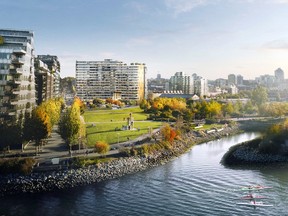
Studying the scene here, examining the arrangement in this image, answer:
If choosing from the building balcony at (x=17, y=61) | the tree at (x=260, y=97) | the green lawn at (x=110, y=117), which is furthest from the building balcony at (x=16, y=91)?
the tree at (x=260, y=97)

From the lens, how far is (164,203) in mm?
49219

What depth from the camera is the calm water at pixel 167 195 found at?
153 ft

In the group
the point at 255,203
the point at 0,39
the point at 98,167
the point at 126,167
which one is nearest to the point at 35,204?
the point at 98,167

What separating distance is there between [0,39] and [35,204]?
4617cm

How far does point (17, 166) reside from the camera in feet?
197

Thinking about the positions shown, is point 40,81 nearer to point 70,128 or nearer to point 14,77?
point 14,77

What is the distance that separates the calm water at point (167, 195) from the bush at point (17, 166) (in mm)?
7225

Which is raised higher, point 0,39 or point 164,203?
point 0,39

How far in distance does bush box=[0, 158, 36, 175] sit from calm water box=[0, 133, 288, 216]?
7.22 meters

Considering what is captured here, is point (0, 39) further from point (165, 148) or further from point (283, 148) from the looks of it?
point (283, 148)

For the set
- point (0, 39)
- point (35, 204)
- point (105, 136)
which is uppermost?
point (0, 39)

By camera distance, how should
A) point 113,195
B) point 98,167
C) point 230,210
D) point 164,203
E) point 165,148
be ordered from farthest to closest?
1. point 165,148
2. point 98,167
3. point 113,195
4. point 164,203
5. point 230,210

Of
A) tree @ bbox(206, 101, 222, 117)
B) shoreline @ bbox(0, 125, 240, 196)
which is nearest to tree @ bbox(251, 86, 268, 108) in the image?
tree @ bbox(206, 101, 222, 117)

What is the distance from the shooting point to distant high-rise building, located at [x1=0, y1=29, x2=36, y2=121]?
74.8 m
